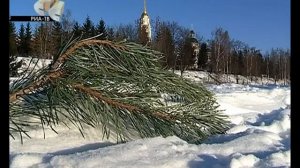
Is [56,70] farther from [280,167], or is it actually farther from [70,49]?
[280,167]

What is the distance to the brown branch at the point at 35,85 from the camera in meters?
1.46

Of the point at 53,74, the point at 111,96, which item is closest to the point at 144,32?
the point at 111,96

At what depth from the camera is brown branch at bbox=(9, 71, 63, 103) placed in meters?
1.46

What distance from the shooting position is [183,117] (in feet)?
5.81

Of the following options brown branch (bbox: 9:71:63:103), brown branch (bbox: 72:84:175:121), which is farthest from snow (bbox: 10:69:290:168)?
brown branch (bbox: 9:71:63:103)

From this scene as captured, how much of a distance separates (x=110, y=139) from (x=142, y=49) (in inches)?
16.8

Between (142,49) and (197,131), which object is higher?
(142,49)

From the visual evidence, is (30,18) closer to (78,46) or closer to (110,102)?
(78,46)

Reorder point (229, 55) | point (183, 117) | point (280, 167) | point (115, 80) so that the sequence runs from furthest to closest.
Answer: point (229, 55), point (183, 117), point (115, 80), point (280, 167)

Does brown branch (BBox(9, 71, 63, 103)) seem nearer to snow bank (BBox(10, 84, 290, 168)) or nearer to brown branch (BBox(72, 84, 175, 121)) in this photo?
brown branch (BBox(72, 84, 175, 121))

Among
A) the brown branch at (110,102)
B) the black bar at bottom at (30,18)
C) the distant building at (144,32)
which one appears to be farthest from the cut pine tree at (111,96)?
the distant building at (144,32)

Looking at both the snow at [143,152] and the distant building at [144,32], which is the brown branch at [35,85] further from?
the distant building at [144,32]

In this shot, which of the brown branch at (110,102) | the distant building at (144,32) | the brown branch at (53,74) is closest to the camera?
the brown branch at (53,74)
